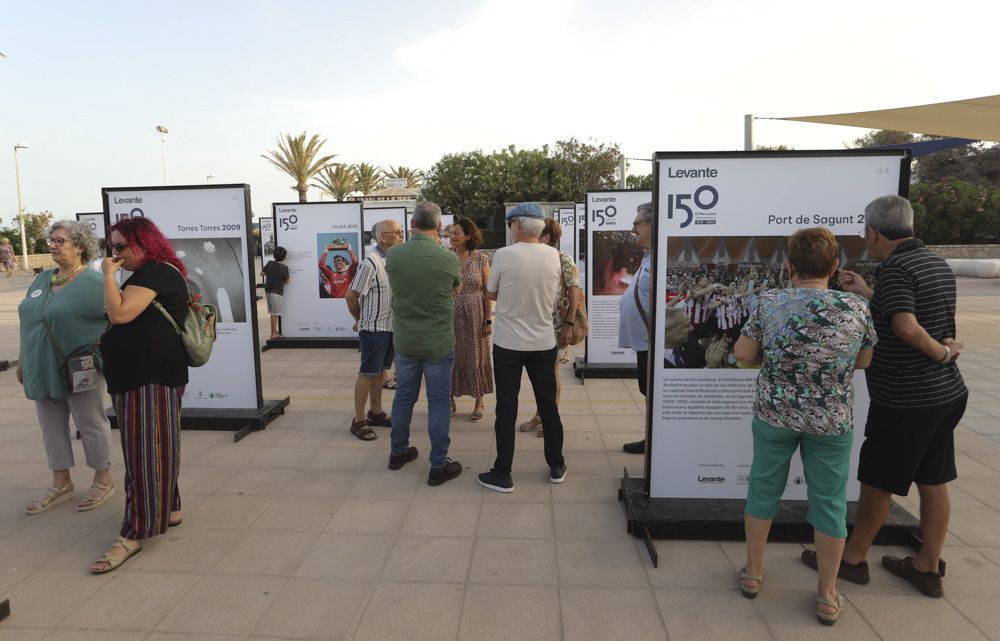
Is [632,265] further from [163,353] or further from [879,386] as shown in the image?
[163,353]

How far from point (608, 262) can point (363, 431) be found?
3431mm

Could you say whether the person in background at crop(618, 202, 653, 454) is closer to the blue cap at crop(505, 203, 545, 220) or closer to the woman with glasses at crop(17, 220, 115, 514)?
the blue cap at crop(505, 203, 545, 220)

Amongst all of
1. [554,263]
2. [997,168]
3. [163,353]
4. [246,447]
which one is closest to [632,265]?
[554,263]

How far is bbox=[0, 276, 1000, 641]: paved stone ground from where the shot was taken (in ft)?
8.29

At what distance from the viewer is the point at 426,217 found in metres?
4.05

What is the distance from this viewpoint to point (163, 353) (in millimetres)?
3027

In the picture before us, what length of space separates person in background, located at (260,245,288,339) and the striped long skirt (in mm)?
6392

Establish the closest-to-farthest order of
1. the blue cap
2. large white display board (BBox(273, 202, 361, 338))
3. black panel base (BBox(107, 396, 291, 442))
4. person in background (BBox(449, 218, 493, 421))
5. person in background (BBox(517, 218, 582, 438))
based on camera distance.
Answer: the blue cap
person in background (BBox(517, 218, 582, 438))
person in background (BBox(449, 218, 493, 421))
black panel base (BBox(107, 396, 291, 442))
large white display board (BBox(273, 202, 361, 338))

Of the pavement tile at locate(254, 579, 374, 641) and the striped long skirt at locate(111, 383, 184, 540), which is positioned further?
the striped long skirt at locate(111, 383, 184, 540)

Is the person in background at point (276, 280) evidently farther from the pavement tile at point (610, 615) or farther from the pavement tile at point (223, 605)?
the pavement tile at point (610, 615)

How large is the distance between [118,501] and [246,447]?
3.53 feet

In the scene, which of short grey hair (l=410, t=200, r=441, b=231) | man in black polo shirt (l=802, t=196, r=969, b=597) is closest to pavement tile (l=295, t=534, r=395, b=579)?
short grey hair (l=410, t=200, r=441, b=231)

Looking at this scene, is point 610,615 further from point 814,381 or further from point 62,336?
point 62,336

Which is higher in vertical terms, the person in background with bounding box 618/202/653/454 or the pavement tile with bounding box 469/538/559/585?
the person in background with bounding box 618/202/653/454
